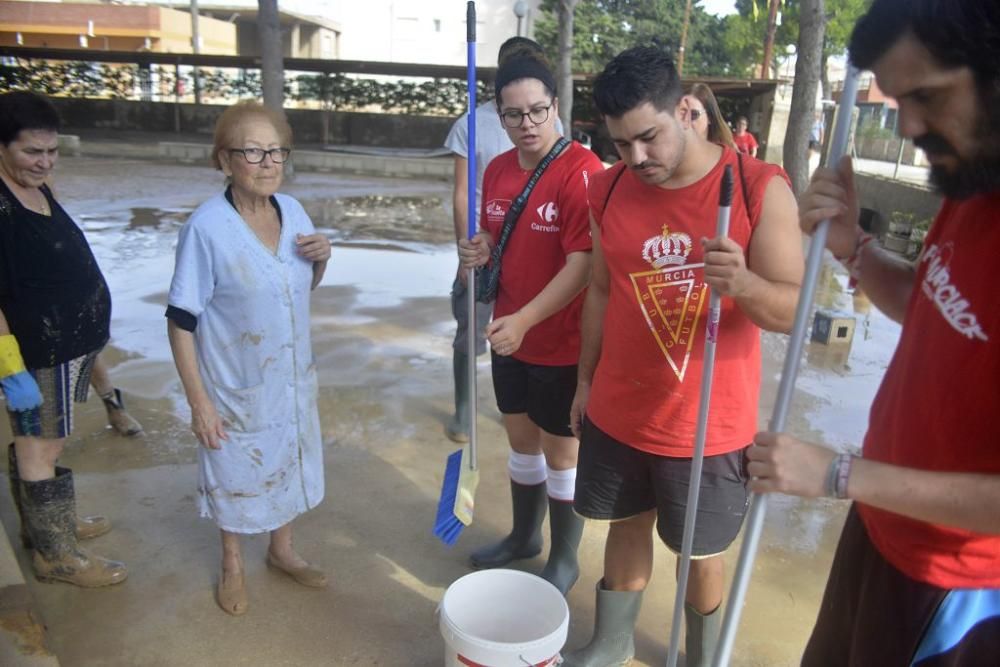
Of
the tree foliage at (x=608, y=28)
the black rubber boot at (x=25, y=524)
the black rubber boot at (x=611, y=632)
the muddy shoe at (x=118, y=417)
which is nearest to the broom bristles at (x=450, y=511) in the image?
the black rubber boot at (x=611, y=632)

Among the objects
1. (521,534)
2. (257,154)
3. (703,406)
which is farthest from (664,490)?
(257,154)

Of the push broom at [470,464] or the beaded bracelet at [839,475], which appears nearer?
the beaded bracelet at [839,475]

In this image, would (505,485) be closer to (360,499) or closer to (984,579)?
(360,499)

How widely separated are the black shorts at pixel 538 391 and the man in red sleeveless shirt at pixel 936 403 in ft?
4.31

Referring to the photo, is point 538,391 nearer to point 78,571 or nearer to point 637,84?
point 637,84

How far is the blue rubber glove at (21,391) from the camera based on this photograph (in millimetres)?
2497

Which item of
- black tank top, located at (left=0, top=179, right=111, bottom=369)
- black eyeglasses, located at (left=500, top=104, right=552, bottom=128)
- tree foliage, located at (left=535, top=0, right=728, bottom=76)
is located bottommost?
black tank top, located at (left=0, top=179, right=111, bottom=369)

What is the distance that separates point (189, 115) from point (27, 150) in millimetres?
21491

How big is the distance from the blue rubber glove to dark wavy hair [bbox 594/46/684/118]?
2.05m

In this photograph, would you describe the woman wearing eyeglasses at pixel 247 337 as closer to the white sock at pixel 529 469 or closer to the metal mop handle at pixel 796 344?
the white sock at pixel 529 469

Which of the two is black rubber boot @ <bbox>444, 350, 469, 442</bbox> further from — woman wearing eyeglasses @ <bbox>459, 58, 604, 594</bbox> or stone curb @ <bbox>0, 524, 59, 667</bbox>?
stone curb @ <bbox>0, 524, 59, 667</bbox>

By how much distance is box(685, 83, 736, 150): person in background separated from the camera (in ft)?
6.58

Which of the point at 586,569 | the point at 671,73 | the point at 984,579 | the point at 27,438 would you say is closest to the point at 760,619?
the point at 586,569

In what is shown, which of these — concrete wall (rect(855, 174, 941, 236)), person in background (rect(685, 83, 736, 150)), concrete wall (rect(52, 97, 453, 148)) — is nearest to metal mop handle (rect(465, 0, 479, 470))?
person in background (rect(685, 83, 736, 150))
